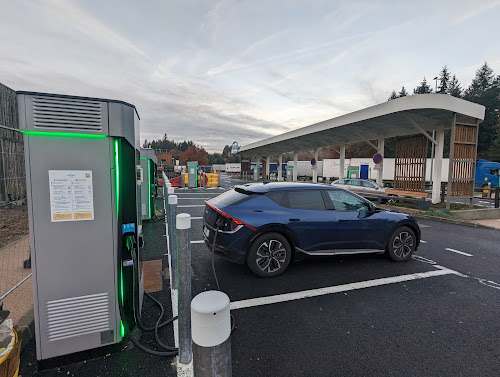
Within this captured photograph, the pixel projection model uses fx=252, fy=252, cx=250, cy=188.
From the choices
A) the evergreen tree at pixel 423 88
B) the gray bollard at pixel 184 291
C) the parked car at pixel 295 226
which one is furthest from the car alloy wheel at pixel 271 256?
the evergreen tree at pixel 423 88

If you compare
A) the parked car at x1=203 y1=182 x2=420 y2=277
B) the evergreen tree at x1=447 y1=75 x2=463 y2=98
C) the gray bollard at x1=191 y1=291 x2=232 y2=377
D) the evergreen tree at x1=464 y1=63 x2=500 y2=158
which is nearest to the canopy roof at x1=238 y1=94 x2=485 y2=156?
the parked car at x1=203 y1=182 x2=420 y2=277

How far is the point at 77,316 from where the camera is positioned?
2.20 meters

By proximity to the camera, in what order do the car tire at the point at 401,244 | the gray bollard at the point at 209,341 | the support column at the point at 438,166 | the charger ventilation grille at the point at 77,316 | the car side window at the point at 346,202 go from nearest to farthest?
1. the gray bollard at the point at 209,341
2. the charger ventilation grille at the point at 77,316
3. the car side window at the point at 346,202
4. the car tire at the point at 401,244
5. the support column at the point at 438,166

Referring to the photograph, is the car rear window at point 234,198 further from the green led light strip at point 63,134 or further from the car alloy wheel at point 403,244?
the car alloy wheel at point 403,244

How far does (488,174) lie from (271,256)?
30.9 m

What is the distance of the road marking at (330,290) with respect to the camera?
3.36m

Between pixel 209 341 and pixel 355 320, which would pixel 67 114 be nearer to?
pixel 209 341

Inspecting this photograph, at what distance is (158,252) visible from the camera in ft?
17.6

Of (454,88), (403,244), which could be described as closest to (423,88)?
(454,88)

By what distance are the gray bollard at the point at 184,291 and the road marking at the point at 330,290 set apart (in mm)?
1054

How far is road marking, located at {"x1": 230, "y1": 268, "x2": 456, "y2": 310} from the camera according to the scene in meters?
3.36

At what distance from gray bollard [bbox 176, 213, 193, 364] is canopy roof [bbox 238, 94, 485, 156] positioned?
11790mm

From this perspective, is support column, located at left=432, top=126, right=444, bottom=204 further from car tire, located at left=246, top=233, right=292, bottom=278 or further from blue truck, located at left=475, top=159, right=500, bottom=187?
blue truck, located at left=475, top=159, right=500, bottom=187

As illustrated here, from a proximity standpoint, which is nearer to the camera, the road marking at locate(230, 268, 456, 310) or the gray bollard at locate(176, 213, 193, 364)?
the gray bollard at locate(176, 213, 193, 364)
